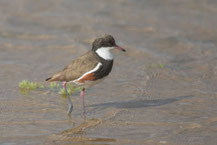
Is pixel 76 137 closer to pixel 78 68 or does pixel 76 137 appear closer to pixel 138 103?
pixel 78 68

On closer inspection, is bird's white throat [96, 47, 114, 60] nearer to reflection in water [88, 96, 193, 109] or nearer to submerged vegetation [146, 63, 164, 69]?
reflection in water [88, 96, 193, 109]

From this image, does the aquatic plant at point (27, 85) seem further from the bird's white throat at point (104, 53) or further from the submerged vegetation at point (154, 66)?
the submerged vegetation at point (154, 66)

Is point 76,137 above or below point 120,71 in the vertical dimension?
below

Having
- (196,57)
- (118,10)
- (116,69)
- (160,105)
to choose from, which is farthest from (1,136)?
(118,10)

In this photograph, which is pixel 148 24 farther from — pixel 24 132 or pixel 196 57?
pixel 24 132

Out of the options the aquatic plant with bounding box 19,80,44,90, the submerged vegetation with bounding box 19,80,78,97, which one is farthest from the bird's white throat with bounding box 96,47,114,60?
the aquatic plant with bounding box 19,80,44,90

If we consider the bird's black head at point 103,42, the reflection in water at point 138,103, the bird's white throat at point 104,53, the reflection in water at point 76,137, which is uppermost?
the bird's black head at point 103,42

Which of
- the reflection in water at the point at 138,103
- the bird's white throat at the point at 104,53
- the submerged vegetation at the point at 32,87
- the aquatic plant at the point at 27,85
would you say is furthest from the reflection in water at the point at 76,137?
the aquatic plant at the point at 27,85

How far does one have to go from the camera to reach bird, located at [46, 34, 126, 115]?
32.9ft

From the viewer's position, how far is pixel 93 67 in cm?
1002

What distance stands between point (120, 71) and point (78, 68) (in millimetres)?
3542

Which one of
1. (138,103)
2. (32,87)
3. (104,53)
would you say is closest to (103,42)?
(104,53)

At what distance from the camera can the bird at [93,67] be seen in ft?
32.9

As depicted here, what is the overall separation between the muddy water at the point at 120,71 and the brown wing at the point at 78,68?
752 mm
